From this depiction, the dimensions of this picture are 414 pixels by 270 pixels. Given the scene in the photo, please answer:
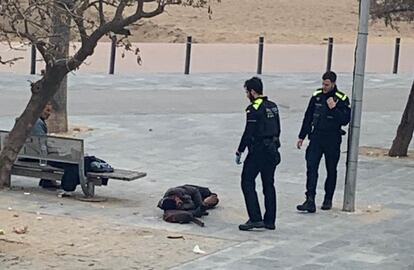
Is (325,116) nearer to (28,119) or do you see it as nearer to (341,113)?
(341,113)

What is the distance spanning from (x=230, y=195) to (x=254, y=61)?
21261mm

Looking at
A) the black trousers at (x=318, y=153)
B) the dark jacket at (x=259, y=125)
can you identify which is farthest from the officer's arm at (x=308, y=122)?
the dark jacket at (x=259, y=125)

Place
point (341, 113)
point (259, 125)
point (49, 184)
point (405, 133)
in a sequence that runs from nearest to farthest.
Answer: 1. point (259, 125)
2. point (341, 113)
3. point (49, 184)
4. point (405, 133)

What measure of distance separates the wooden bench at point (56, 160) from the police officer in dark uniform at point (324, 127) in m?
1.94

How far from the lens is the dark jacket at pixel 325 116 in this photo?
513 inches

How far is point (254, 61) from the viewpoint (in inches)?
1383

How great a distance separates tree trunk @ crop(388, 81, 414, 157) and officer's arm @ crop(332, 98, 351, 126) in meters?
4.83

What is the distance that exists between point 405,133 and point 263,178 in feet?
20.4

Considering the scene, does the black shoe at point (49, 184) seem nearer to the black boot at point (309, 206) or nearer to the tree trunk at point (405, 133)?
the black boot at point (309, 206)

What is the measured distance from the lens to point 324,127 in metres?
13.1

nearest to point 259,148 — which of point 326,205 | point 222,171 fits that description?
point 326,205

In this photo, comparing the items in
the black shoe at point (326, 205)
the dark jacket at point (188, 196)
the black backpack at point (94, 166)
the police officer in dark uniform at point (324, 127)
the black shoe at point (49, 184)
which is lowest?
the black shoe at point (49, 184)

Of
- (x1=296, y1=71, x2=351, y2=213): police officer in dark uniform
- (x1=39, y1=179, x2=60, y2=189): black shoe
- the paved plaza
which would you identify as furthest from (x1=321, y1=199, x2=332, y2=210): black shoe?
(x1=39, y1=179, x2=60, y2=189): black shoe

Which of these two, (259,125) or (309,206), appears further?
(309,206)
